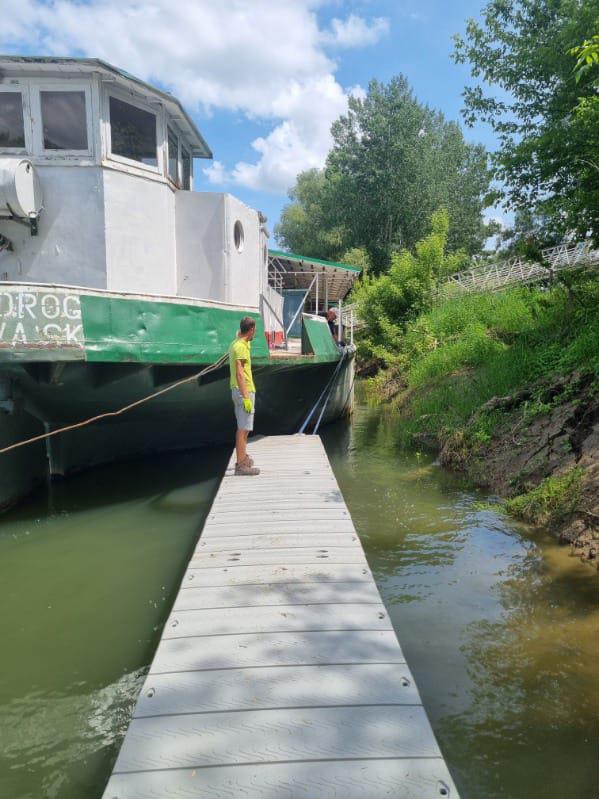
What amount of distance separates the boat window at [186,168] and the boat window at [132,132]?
2.79 feet

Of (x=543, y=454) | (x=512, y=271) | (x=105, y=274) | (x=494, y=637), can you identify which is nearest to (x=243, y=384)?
(x=105, y=274)

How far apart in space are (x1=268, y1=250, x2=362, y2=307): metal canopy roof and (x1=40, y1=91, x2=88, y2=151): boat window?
729 centimetres

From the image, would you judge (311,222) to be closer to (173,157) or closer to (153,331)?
(173,157)

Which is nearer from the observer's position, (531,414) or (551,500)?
(551,500)

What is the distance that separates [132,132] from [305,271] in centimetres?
883

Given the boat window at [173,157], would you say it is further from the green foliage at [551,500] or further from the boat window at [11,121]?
the green foliage at [551,500]

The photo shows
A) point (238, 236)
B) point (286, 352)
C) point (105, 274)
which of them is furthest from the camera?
point (286, 352)

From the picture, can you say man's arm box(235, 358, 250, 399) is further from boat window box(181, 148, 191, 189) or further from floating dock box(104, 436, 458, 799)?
boat window box(181, 148, 191, 189)

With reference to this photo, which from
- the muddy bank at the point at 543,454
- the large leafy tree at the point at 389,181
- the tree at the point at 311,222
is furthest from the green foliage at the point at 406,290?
the tree at the point at 311,222

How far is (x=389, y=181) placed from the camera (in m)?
35.0

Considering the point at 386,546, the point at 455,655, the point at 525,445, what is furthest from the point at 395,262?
the point at 455,655

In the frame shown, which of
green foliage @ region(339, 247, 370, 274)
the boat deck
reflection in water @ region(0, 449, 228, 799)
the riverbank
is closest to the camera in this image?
reflection in water @ region(0, 449, 228, 799)

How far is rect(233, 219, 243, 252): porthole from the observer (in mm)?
7441

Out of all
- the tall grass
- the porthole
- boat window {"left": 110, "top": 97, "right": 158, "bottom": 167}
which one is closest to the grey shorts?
the porthole
